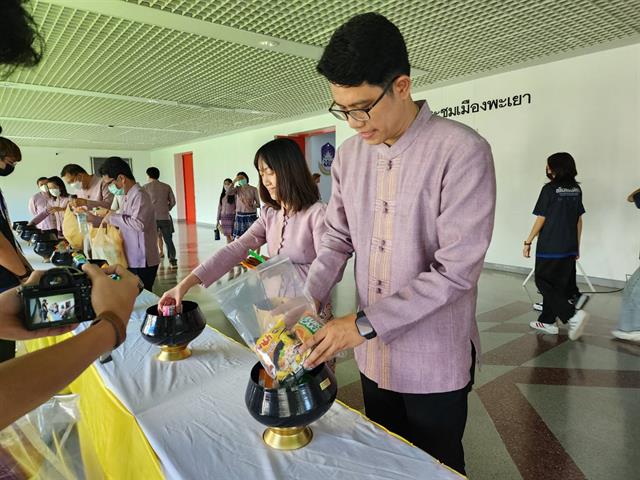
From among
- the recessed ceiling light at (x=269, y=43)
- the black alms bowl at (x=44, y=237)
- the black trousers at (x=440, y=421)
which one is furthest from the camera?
the recessed ceiling light at (x=269, y=43)

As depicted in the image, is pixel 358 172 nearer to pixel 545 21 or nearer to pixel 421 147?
pixel 421 147

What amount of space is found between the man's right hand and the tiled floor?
1533mm

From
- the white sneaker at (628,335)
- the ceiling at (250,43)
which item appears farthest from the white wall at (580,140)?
the white sneaker at (628,335)

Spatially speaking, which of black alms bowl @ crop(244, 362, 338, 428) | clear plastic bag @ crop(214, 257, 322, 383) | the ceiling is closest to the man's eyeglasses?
clear plastic bag @ crop(214, 257, 322, 383)

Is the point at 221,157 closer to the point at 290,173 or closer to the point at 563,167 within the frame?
the point at 563,167

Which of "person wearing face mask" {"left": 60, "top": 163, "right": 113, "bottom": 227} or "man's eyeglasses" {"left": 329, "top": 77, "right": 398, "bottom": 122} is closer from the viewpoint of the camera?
"man's eyeglasses" {"left": 329, "top": 77, "right": 398, "bottom": 122}

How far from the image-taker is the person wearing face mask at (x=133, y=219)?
2896 millimetres

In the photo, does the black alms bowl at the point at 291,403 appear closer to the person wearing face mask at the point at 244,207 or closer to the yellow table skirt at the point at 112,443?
the yellow table skirt at the point at 112,443

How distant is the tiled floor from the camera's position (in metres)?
1.82

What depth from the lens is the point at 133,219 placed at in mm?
2898

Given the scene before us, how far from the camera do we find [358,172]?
3.65 feet

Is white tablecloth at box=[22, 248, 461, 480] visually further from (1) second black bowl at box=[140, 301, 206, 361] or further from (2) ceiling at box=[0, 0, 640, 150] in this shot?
(2) ceiling at box=[0, 0, 640, 150]

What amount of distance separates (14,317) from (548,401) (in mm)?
2562

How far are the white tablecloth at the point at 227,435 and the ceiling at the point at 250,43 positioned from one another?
2078 mm
